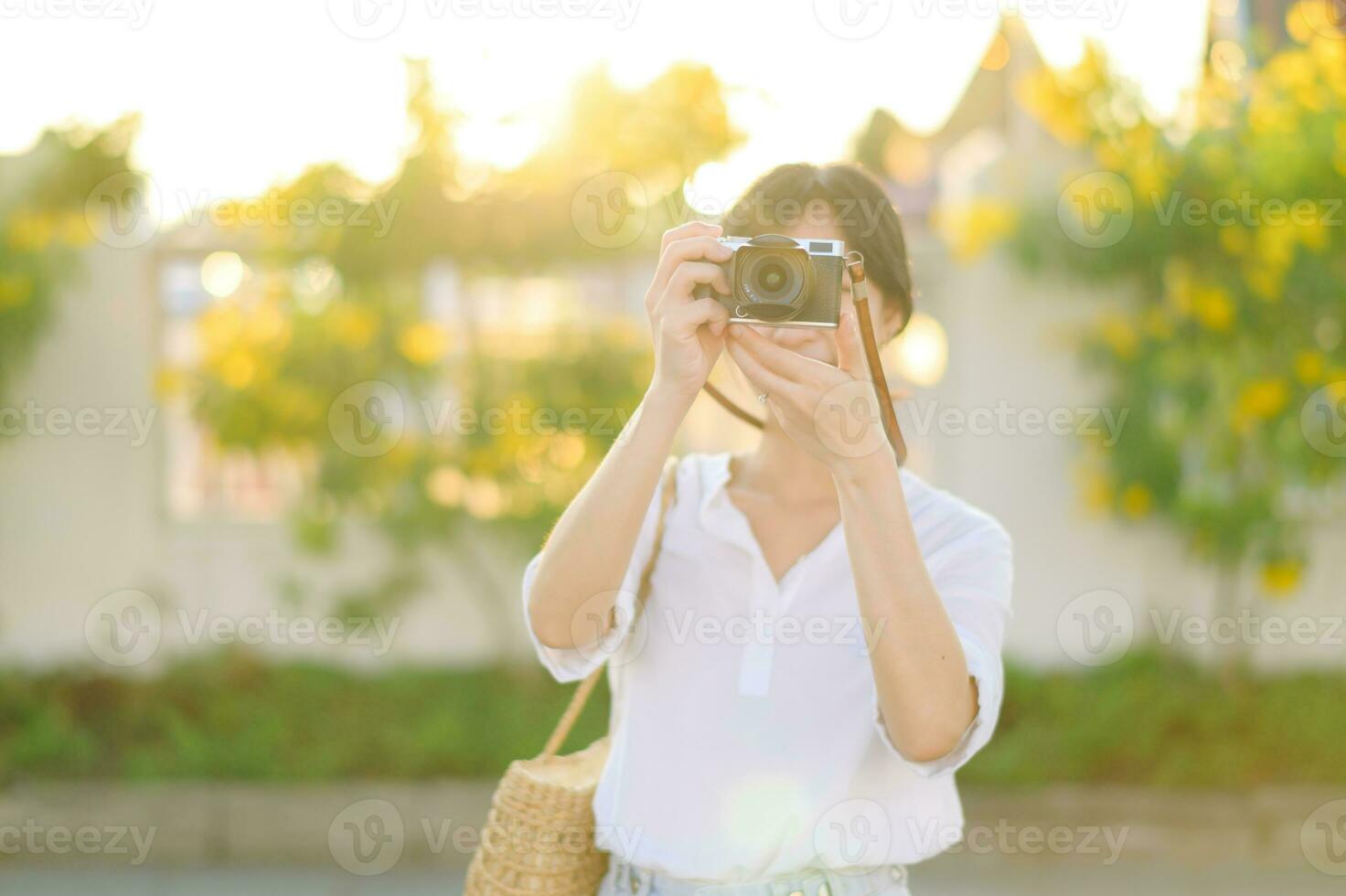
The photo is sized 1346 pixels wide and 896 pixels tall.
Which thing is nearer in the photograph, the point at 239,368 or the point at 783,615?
the point at 783,615

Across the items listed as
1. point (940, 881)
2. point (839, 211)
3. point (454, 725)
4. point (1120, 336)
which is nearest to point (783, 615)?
point (839, 211)

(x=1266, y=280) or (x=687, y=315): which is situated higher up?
(x=1266, y=280)

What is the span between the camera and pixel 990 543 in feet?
5.28

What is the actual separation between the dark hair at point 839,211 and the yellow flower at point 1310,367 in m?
3.66

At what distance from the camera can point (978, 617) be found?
5.06 feet

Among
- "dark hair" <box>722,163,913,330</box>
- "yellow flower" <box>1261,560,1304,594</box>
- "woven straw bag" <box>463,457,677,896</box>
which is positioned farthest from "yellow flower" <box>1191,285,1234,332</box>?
"woven straw bag" <box>463,457,677,896</box>

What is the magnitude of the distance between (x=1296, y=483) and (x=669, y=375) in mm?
4427

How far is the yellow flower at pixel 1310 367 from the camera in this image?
4801mm

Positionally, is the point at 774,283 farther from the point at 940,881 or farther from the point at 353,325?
the point at 353,325

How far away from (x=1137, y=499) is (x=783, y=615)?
411 cm

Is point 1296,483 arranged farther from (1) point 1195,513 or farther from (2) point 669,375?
(2) point 669,375

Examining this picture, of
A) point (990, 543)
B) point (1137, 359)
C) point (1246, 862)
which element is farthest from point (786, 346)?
point (1137, 359)

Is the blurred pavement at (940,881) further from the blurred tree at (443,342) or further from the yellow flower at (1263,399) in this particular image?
the yellow flower at (1263,399)

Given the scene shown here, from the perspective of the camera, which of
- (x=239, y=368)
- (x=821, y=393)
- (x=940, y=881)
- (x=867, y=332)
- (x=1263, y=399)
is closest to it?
(x=821, y=393)
